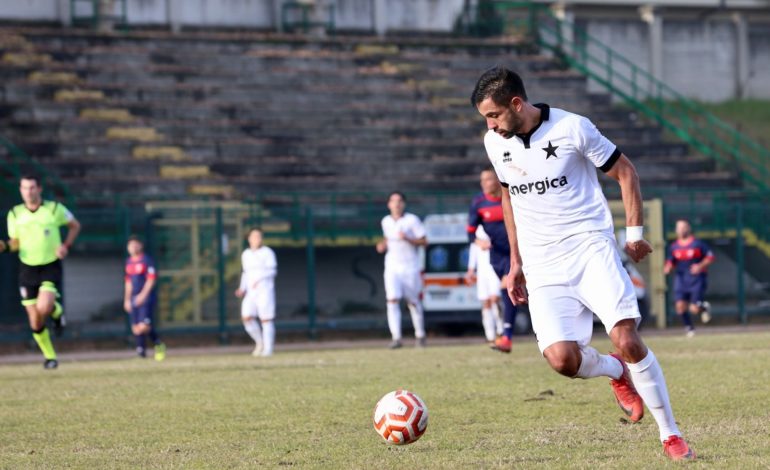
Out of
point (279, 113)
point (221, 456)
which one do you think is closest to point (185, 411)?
point (221, 456)

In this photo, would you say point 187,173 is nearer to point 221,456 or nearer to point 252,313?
point 252,313

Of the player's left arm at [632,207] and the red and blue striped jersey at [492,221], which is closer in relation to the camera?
the player's left arm at [632,207]

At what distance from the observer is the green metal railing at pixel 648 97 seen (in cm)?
3697

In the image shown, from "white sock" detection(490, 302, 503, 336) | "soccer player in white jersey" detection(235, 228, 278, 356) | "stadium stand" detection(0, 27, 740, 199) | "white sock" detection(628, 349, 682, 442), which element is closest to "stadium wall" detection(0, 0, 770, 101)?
"stadium stand" detection(0, 27, 740, 199)

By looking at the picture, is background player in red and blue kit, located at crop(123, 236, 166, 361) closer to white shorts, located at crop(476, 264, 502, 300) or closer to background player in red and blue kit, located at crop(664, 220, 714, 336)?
white shorts, located at crop(476, 264, 502, 300)

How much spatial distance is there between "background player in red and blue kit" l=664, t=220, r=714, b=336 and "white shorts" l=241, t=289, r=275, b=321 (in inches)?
301

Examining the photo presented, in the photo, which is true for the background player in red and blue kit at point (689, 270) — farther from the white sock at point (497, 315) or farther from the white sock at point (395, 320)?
the white sock at point (395, 320)

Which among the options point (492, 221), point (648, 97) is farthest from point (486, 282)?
point (648, 97)

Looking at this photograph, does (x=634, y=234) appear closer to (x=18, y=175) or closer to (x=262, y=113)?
(x=18, y=175)

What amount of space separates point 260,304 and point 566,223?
1376 cm

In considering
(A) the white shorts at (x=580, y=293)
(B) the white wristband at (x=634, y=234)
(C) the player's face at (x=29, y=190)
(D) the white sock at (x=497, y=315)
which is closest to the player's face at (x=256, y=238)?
(D) the white sock at (x=497, y=315)

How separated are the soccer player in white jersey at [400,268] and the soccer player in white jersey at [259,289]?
1855 millimetres

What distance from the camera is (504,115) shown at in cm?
803

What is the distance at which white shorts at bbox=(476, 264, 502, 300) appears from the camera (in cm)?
2169
